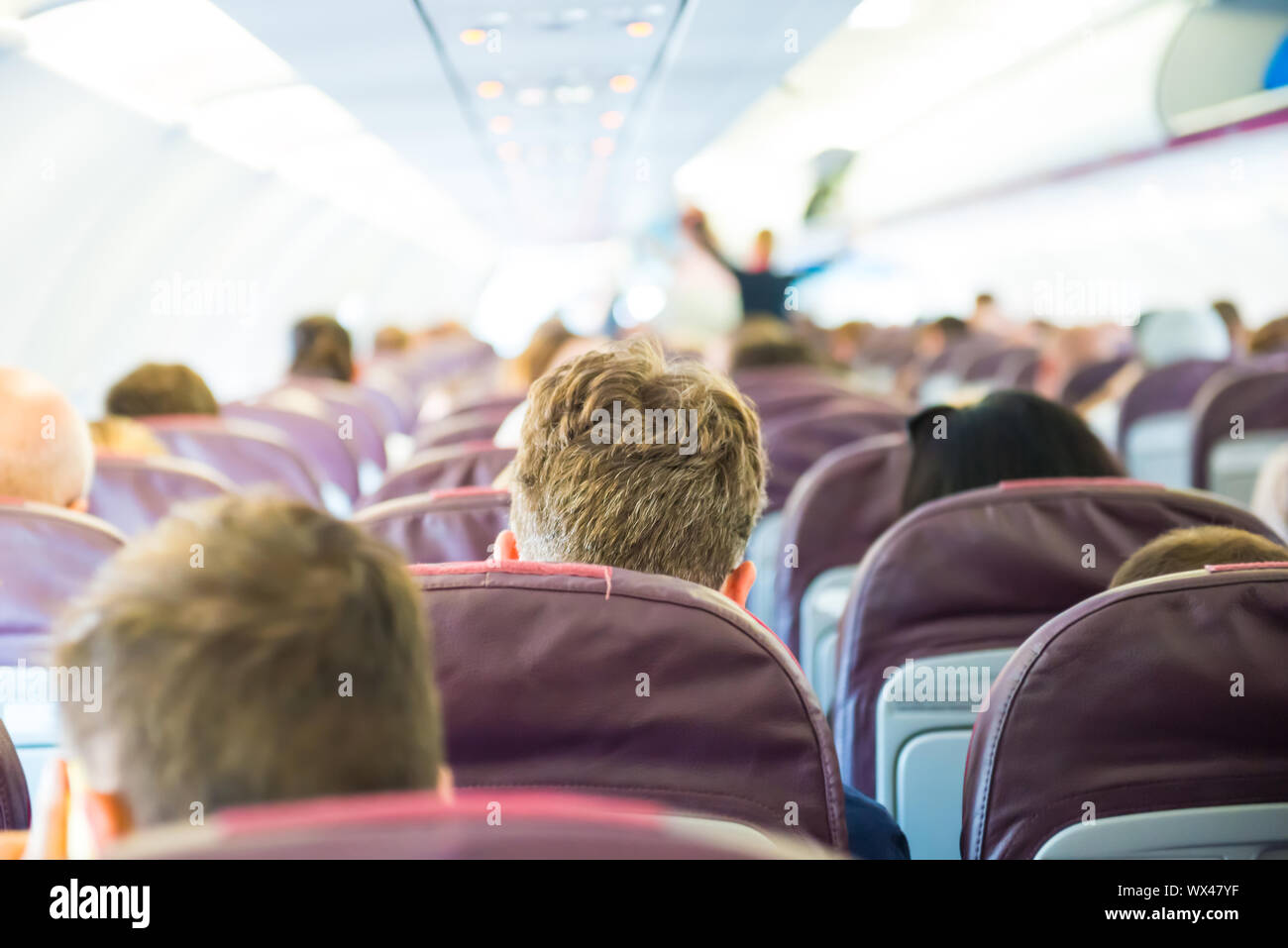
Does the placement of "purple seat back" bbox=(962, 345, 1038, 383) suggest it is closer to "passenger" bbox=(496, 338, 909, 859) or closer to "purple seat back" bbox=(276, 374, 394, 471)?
"purple seat back" bbox=(276, 374, 394, 471)

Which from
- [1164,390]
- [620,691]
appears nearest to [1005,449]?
[620,691]

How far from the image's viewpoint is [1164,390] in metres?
6.20

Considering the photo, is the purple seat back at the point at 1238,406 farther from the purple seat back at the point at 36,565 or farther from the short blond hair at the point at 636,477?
the purple seat back at the point at 36,565

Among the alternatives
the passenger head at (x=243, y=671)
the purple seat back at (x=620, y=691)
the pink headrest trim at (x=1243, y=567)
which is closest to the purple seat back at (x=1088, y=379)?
the pink headrest trim at (x=1243, y=567)

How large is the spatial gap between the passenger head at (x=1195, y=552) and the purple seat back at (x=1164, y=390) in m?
4.52

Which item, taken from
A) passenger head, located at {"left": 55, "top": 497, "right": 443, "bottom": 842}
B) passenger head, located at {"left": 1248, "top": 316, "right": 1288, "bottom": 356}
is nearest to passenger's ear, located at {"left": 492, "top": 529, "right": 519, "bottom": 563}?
passenger head, located at {"left": 55, "top": 497, "right": 443, "bottom": 842}

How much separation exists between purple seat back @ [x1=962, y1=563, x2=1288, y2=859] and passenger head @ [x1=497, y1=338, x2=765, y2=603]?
1.45ft

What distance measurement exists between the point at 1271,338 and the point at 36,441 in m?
7.27

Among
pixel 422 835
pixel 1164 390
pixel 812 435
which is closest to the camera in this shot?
pixel 422 835

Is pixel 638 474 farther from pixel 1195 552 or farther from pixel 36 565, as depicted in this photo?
pixel 36 565

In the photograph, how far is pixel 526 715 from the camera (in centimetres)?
135

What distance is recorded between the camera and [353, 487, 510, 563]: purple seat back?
7.93ft
